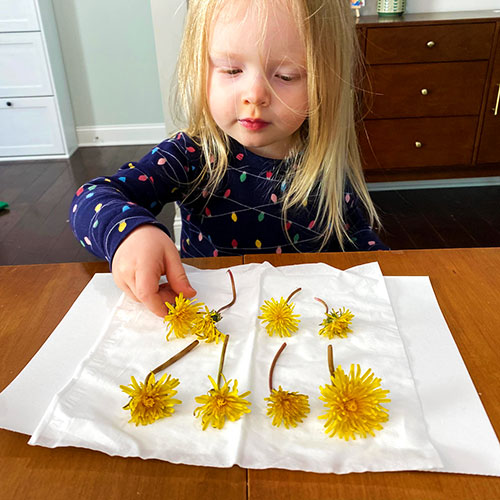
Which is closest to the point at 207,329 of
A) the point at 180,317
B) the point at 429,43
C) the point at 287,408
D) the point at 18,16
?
the point at 180,317

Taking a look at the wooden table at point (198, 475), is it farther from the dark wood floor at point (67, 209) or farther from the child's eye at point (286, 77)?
the dark wood floor at point (67, 209)

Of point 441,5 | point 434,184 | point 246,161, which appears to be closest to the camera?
point 246,161

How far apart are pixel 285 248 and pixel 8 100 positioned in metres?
2.73

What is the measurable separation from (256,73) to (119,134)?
9.49 ft

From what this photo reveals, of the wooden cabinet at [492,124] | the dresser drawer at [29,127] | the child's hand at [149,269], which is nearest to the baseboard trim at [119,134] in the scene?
the dresser drawer at [29,127]

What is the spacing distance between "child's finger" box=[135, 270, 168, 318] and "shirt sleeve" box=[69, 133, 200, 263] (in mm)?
68

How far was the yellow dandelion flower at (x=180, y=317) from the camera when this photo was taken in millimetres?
500

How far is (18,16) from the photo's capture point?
2.86 meters

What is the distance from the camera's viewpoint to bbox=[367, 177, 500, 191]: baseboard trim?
106 inches

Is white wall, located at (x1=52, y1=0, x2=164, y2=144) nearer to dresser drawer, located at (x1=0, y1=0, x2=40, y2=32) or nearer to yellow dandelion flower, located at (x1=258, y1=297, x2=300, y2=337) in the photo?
dresser drawer, located at (x1=0, y1=0, x2=40, y2=32)

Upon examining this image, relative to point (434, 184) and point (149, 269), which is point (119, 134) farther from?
point (149, 269)

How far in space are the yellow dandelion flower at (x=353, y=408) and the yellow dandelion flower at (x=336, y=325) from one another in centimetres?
9

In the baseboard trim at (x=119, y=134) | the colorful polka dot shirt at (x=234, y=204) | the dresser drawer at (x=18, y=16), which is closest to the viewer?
the colorful polka dot shirt at (x=234, y=204)

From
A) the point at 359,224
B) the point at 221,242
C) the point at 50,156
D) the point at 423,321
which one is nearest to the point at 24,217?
the point at 50,156
